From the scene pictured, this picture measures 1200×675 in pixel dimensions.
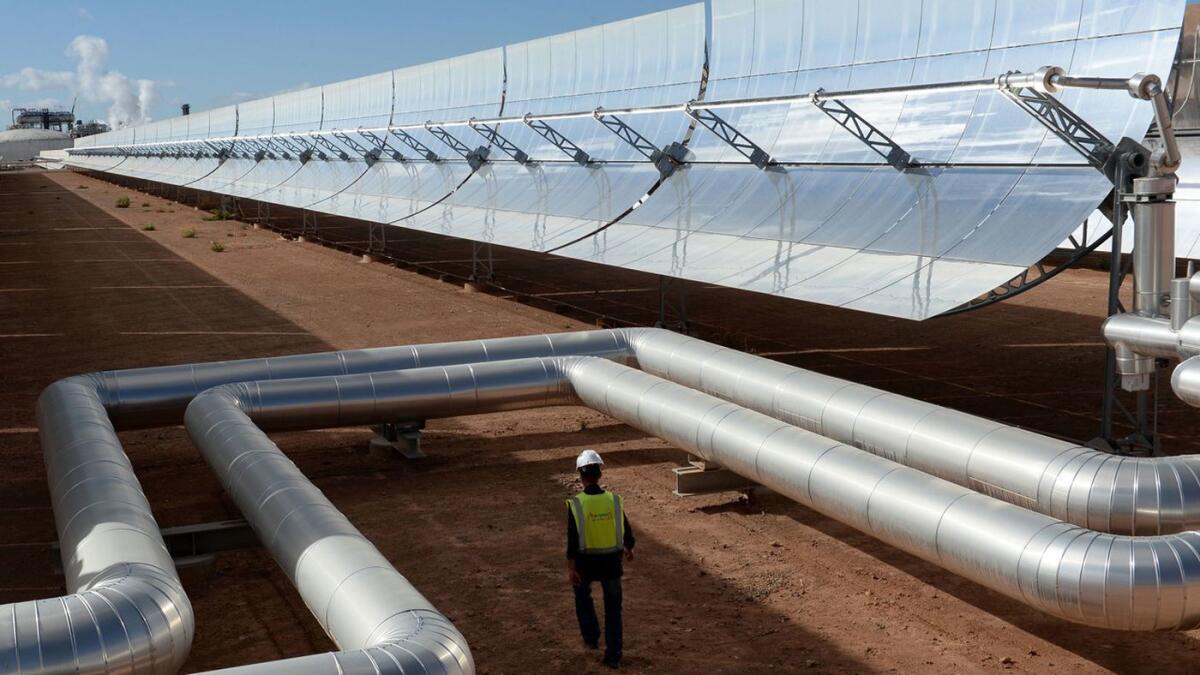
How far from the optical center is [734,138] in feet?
62.3

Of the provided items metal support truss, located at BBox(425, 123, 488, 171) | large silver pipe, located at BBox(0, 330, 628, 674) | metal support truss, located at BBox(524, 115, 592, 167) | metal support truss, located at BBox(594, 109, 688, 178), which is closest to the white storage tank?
metal support truss, located at BBox(425, 123, 488, 171)

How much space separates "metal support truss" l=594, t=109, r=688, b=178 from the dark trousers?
43.8 feet

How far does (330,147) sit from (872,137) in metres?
A: 28.4

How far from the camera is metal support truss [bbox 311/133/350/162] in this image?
130ft

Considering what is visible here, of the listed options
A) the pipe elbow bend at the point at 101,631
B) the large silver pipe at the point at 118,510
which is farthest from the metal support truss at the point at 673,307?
the pipe elbow bend at the point at 101,631

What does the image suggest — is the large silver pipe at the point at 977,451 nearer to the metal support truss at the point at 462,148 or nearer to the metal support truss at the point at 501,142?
the metal support truss at the point at 501,142

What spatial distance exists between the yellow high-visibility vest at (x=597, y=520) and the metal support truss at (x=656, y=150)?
13.5 m

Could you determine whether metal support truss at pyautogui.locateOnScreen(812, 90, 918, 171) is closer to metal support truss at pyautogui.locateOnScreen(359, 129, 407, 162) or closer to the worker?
the worker

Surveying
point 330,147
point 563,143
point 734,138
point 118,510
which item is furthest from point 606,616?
point 330,147

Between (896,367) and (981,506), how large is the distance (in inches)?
390

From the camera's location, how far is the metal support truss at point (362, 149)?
120 feet

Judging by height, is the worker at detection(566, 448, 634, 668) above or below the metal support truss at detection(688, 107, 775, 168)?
below

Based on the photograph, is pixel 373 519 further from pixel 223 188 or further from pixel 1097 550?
pixel 223 188

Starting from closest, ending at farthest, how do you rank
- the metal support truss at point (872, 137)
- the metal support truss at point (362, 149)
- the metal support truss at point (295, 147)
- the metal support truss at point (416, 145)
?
1. the metal support truss at point (872, 137)
2. the metal support truss at point (416, 145)
3. the metal support truss at point (362, 149)
4. the metal support truss at point (295, 147)
